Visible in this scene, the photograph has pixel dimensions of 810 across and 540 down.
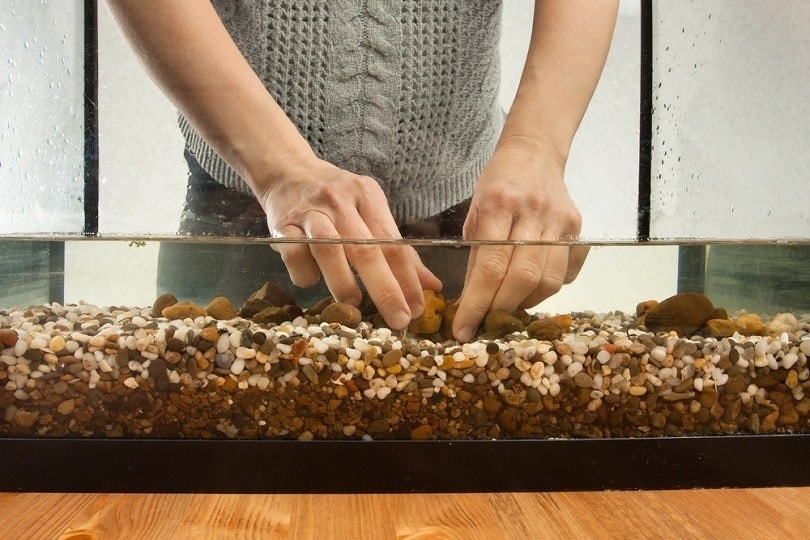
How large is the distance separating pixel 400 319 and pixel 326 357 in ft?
0.28

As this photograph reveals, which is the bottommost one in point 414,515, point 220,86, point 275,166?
point 414,515

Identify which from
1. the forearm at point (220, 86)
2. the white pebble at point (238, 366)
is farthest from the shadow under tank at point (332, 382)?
the forearm at point (220, 86)

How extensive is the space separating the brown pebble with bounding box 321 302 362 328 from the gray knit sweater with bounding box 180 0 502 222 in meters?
0.30

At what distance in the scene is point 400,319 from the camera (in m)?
0.69

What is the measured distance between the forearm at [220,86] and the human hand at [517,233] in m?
0.28

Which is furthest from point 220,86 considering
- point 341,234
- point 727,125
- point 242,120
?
point 727,125

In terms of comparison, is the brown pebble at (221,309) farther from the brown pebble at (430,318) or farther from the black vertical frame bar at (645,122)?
the black vertical frame bar at (645,122)

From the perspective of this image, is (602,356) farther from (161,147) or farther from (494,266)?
(161,147)

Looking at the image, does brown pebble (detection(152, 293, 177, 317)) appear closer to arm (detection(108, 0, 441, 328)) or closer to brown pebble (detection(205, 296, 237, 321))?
brown pebble (detection(205, 296, 237, 321))

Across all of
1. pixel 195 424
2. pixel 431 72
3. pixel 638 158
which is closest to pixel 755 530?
pixel 195 424

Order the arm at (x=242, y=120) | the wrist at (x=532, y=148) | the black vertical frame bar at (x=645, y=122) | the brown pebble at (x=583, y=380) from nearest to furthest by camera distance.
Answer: the brown pebble at (x=583, y=380) → the arm at (x=242, y=120) → the wrist at (x=532, y=148) → the black vertical frame bar at (x=645, y=122)

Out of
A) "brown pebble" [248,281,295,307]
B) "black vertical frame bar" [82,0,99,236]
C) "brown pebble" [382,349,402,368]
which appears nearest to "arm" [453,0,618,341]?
"brown pebble" [382,349,402,368]

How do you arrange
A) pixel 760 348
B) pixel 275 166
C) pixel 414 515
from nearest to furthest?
pixel 414 515, pixel 760 348, pixel 275 166

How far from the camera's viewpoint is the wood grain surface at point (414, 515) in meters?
0.60
